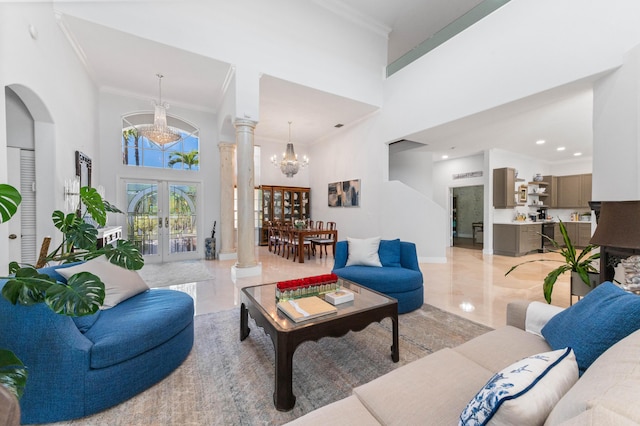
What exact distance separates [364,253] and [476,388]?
88.5 inches

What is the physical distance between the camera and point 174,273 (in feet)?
16.5

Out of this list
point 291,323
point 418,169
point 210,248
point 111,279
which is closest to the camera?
point 291,323

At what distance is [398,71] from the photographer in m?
5.77

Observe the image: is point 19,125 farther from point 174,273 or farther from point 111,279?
point 174,273

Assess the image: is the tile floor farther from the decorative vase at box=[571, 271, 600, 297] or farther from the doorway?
the doorway

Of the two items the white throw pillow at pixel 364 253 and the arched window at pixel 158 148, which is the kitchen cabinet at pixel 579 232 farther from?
the arched window at pixel 158 148

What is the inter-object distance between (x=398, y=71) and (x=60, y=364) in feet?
21.8

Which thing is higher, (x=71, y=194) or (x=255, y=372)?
(x=71, y=194)

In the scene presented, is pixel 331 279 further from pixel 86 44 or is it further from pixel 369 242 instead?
pixel 86 44

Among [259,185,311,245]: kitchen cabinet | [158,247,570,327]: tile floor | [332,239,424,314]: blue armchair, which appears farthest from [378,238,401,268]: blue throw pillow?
[259,185,311,245]: kitchen cabinet

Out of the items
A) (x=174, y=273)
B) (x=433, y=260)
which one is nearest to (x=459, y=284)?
(x=433, y=260)

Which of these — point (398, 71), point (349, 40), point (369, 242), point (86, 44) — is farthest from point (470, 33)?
point (86, 44)

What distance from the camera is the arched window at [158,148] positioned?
5914 millimetres

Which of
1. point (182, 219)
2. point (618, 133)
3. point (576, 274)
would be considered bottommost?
point (576, 274)
